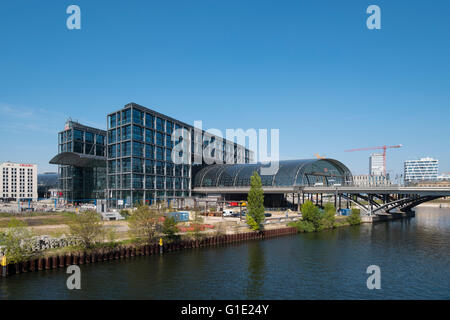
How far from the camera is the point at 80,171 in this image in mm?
132000

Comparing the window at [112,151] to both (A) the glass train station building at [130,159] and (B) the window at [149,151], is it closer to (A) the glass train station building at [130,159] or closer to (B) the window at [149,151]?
(A) the glass train station building at [130,159]

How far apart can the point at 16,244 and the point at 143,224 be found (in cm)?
1806

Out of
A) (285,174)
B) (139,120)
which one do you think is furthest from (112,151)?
(285,174)

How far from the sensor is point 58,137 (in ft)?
441

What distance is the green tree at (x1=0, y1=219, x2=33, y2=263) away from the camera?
38.7 meters

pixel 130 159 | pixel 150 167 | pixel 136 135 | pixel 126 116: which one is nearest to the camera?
pixel 130 159

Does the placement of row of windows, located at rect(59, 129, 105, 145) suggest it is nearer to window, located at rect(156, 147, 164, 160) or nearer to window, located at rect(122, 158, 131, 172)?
window, located at rect(122, 158, 131, 172)

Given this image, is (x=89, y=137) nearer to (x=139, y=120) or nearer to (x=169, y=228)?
(x=139, y=120)

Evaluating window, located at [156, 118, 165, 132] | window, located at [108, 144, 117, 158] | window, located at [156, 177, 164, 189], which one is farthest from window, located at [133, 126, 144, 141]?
window, located at [156, 177, 164, 189]

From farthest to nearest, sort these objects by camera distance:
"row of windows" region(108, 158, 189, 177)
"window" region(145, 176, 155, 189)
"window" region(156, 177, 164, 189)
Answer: "window" region(156, 177, 164, 189) < "window" region(145, 176, 155, 189) < "row of windows" region(108, 158, 189, 177)

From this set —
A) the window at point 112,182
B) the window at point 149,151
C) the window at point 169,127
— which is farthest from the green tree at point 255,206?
the window at point 169,127
